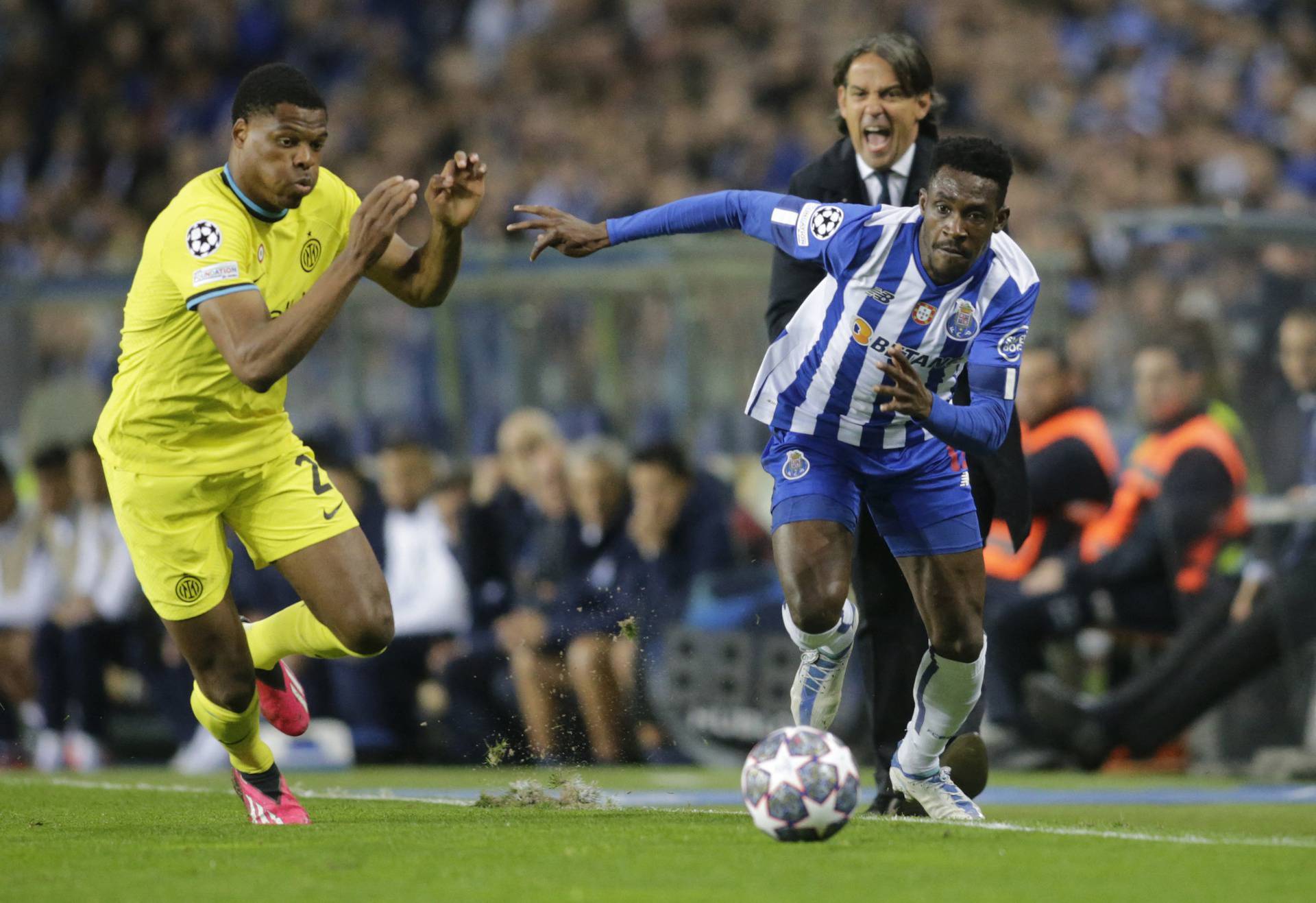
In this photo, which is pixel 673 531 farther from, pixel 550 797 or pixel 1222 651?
pixel 550 797

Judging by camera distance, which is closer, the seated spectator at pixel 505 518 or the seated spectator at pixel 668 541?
the seated spectator at pixel 668 541

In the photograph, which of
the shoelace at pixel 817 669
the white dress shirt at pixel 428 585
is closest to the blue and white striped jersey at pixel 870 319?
the shoelace at pixel 817 669

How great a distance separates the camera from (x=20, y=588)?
1300 cm

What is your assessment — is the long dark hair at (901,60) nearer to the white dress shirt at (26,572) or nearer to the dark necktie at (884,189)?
the dark necktie at (884,189)

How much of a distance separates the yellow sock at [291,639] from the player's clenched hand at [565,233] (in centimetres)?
153

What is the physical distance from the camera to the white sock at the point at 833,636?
6.66 metres

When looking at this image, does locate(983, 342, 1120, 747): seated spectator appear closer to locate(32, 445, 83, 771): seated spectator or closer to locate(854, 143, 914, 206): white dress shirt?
locate(854, 143, 914, 206): white dress shirt

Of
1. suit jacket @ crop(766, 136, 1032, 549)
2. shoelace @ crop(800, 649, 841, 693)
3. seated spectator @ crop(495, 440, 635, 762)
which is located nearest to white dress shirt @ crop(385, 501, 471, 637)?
seated spectator @ crop(495, 440, 635, 762)

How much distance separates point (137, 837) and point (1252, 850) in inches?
142

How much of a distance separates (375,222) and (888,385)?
1777 millimetres

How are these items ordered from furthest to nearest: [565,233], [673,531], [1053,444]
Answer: [673,531], [1053,444], [565,233]

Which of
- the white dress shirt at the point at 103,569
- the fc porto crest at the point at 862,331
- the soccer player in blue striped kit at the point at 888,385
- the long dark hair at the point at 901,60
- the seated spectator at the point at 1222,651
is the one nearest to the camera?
the soccer player in blue striped kit at the point at 888,385

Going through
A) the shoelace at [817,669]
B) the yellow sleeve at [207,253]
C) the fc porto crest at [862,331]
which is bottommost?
the shoelace at [817,669]

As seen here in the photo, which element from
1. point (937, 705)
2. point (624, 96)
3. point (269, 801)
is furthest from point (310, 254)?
point (624, 96)
